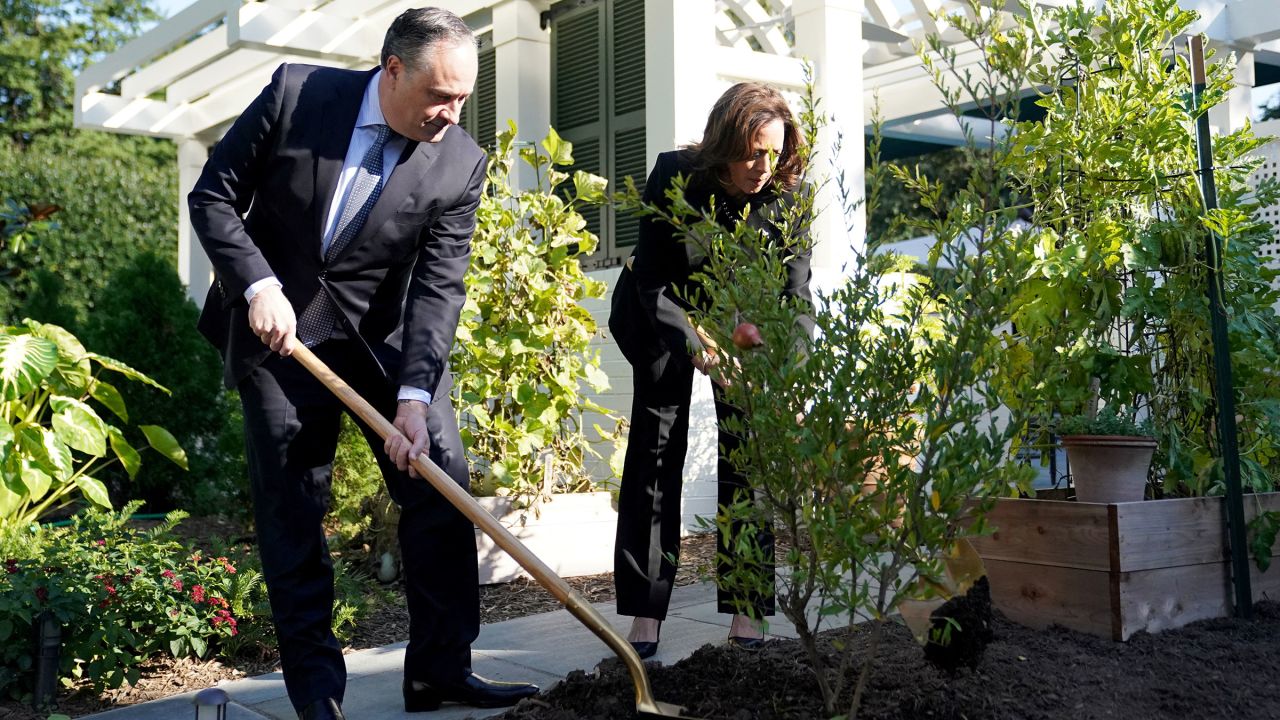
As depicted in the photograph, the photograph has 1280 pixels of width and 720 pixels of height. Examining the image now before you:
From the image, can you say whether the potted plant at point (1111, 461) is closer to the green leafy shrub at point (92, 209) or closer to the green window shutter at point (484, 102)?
the green window shutter at point (484, 102)

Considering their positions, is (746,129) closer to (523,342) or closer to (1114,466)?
(1114,466)

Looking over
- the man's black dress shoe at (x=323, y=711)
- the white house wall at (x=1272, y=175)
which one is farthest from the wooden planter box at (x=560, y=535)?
the white house wall at (x=1272, y=175)

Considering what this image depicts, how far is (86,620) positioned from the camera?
2930 mm

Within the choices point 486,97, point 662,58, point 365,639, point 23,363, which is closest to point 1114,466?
point 365,639

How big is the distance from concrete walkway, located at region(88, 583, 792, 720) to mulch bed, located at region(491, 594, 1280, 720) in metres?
0.40

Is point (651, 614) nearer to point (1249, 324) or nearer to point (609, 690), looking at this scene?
point (609, 690)

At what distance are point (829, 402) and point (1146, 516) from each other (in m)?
1.47

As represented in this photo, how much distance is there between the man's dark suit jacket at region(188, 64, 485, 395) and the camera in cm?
264

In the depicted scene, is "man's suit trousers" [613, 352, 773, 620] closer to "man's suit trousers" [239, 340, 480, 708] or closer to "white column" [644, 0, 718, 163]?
"man's suit trousers" [239, 340, 480, 708]

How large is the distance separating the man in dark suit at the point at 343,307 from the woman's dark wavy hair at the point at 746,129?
67 centimetres

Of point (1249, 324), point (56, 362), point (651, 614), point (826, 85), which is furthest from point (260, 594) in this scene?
point (826, 85)

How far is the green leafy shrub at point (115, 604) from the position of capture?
2.89 meters

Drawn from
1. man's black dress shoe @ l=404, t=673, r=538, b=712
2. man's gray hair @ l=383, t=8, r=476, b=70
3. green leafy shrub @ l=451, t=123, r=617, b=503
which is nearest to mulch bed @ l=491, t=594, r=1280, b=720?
man's black dress shoe @ l=404, t=673, r=538, b=712

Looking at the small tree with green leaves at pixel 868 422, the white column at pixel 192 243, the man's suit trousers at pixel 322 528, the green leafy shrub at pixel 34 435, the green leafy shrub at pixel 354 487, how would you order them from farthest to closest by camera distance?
the white column at pixel 192 243 → the green leafy shrub at pixel 354 487 → the green leafy shrub at pixel 34 435 → the man's suit trousers at pixel 322 528 → the small tree with green leaves at pixel 868 422
